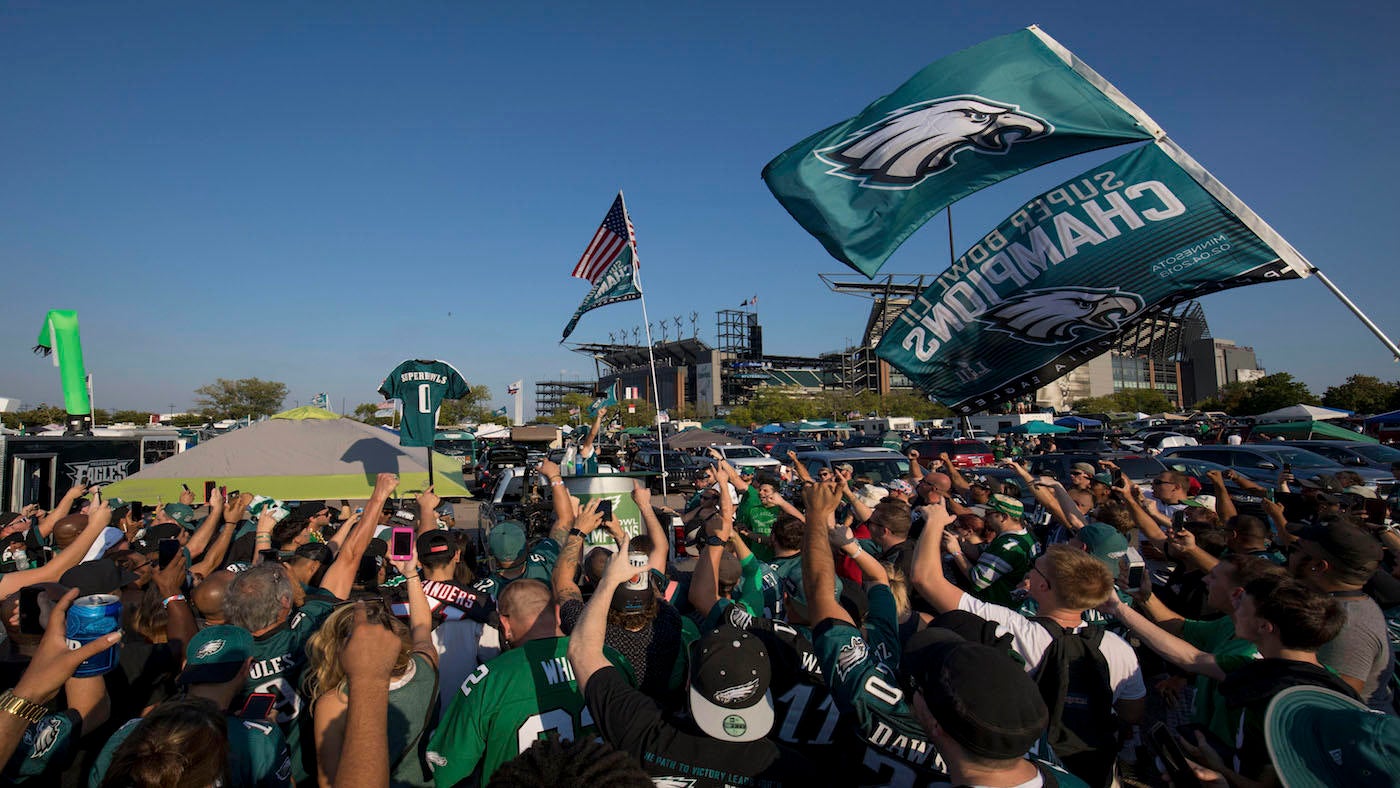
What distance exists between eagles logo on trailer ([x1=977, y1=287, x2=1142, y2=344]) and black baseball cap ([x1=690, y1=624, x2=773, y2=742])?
17.8 ft

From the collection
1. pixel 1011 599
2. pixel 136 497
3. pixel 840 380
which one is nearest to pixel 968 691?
pixel 1011 599

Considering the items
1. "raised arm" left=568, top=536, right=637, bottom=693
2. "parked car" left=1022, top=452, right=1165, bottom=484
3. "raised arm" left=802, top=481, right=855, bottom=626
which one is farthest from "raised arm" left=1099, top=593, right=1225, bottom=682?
"parked car" left=1022, top=452, right=1165, bottom=484

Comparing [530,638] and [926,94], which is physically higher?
[926,94]

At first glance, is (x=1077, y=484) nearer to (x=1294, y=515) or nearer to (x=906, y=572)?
(x=1294, y=515)

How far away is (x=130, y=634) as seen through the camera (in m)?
3.51

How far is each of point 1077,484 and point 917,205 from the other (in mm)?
3506

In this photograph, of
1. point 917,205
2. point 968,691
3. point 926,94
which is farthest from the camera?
point 917,205

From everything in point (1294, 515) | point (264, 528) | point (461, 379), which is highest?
point (461, 379)

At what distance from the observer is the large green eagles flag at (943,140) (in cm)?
571

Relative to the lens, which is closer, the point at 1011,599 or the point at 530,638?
the point at 530,638

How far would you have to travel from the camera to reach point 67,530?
5660 mm

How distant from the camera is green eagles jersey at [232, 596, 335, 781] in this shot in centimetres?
282

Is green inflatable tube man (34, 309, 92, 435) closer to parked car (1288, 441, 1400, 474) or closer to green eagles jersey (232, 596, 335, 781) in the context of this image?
green eagles jersey (232, 596, 335, 781)

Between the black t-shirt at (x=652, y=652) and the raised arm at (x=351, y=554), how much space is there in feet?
6.23
